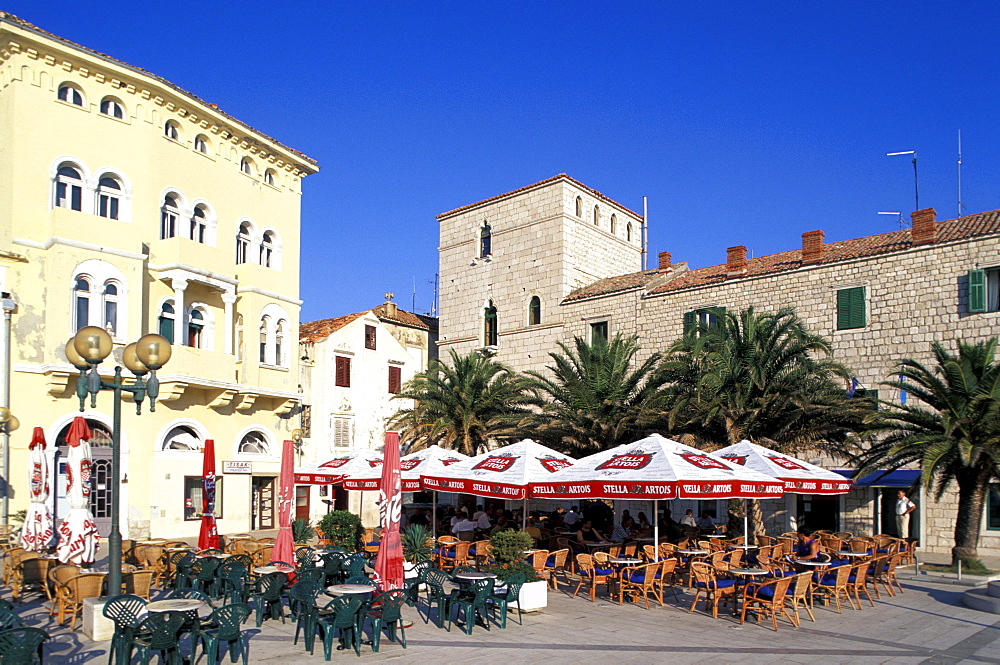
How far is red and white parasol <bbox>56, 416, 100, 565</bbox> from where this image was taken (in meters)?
13.9

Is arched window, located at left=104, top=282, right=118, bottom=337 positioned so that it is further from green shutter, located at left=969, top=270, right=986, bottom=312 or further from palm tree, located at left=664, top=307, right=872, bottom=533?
green shutter, located at left=969, top=270, right=986, bottom=312

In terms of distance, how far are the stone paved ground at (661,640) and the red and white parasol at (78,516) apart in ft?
4.65

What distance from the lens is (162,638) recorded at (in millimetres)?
8562

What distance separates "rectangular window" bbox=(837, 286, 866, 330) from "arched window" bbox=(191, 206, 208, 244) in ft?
63.5

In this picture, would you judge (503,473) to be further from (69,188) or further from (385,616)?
(69,188)

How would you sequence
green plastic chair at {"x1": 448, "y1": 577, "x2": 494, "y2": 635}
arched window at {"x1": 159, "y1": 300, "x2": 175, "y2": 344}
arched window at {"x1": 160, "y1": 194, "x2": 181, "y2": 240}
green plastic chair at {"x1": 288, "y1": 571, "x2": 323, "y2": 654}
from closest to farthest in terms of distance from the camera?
green plastic chair at {"x1": 288, "y1": 571, "x2": 323, "y2": 654} < green plastic chair at {"x1": 448, "y1": 577, "x2": 494, "y2": 635} < arched window at {"x1": 159, "y1": 300, "x2": 175, "y2": 344} < arched window at {"x1": 160, "y1": 194, "x2": 181, "y2": 240}

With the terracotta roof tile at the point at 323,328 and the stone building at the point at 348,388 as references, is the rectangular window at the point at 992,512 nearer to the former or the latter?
the stone building at the point at 348,388

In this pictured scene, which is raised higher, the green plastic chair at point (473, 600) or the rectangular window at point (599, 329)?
the rectangular window at point (599, 329)

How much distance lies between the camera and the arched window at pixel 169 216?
2386cm

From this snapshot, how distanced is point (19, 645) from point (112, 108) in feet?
61.1

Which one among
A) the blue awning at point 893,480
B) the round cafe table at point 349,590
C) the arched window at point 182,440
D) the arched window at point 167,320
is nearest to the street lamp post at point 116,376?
the round cafe table at point 349,590

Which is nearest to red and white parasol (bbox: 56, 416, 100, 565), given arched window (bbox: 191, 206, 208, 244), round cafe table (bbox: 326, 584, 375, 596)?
round cafe table (bbox: 326, 584, 375, 596)

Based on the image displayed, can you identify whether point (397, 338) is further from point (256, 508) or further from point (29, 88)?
point (29, 88)

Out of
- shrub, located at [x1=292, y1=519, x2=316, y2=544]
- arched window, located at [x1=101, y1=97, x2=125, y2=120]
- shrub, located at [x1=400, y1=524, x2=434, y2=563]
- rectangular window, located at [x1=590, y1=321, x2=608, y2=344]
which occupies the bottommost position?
shrub, located at [x1=292, y1=519, x2=316, y2=544]
